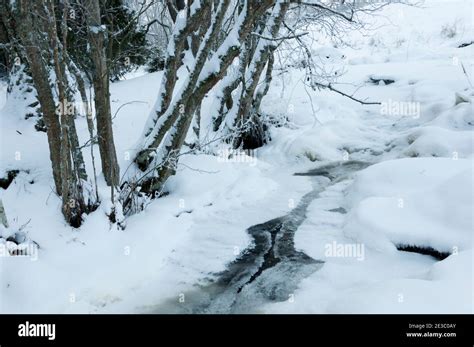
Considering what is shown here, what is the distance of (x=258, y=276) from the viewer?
153 inches

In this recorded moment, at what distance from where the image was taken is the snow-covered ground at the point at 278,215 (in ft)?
10.7

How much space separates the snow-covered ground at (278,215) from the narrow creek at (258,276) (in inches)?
3.7

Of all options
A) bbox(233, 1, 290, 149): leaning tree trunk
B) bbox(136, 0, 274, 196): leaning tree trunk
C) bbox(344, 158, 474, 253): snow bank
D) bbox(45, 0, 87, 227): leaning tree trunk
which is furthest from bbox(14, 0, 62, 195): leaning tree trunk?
A: bbox(344, 158, 474, 253): snow bank

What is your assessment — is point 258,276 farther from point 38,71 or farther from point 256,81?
point 256,81

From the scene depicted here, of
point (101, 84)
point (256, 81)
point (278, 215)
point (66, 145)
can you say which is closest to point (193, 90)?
point (101, 84)

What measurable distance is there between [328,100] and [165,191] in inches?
248

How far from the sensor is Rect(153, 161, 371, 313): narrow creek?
3.45 m

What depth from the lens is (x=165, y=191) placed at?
576cm

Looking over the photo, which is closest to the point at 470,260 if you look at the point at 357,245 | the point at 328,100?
the point at 357,245

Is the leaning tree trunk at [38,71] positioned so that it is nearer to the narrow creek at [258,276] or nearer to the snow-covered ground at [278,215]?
the snow-covered ground at [278,215]

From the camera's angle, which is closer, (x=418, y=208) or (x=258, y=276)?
(x=258, y=276)

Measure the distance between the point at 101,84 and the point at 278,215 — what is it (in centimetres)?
259
